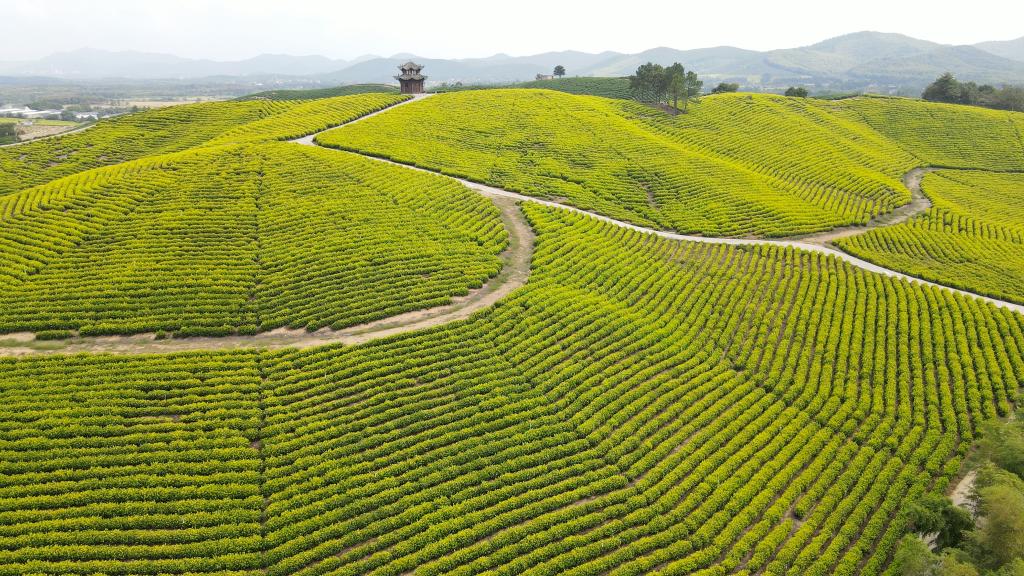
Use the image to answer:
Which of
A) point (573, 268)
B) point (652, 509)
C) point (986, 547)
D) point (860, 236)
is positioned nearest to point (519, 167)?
point (573, 268)

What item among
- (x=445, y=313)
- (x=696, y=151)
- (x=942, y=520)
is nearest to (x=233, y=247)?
(x=445, y=313)

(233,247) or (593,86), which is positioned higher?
(593,86)

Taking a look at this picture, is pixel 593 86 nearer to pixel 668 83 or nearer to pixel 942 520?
pixel 668 83

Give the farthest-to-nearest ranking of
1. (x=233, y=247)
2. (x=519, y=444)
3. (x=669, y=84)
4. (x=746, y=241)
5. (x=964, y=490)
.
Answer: (x=669, y=84), (x=746, y=241), (x=233, y=247), (x=519, y=444), (x=964, y=490)

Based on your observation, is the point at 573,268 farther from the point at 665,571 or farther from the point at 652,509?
the point at 665,571

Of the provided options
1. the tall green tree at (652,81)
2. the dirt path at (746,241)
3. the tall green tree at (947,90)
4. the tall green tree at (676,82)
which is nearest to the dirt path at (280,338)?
the dirt path at (746,241)

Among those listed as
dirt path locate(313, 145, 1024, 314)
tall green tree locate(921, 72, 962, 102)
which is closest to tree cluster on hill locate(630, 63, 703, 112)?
dirt path locate(313, 145, 1024, 314)
